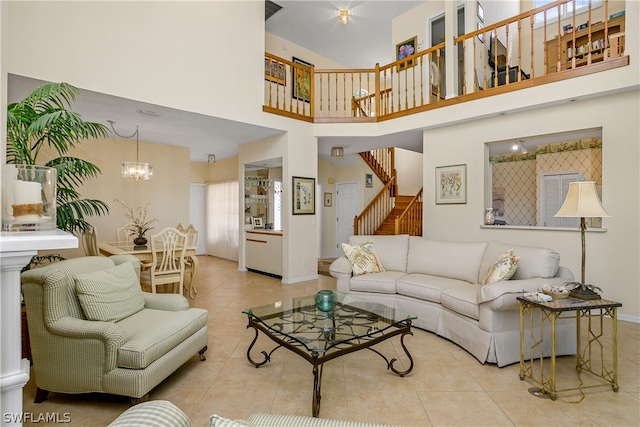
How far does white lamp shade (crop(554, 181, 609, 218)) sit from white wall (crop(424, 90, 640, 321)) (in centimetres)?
184

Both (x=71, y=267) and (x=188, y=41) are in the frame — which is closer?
(x=71, y=267)

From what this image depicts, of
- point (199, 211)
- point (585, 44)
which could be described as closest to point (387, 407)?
point (585, 44)

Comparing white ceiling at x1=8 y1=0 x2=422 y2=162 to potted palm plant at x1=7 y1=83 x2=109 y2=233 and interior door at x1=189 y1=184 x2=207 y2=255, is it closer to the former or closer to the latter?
interior door at x1=189 y1=184 x2=207 y2=255

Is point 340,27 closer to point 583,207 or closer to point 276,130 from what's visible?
point 276,130

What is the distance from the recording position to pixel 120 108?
415cm

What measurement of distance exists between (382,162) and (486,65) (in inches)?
154

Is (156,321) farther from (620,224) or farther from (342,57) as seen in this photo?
(342,57)

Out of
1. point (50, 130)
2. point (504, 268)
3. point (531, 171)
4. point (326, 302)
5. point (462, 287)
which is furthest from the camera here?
point (531, 171)

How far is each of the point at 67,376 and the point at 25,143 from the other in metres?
1.54

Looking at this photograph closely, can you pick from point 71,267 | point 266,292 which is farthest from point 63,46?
point 266,292

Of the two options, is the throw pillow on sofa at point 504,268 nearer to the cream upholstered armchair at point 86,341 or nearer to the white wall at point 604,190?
the white wall at point 604,190

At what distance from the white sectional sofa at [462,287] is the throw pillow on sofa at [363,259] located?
0.07 metres

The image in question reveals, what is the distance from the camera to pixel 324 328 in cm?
230

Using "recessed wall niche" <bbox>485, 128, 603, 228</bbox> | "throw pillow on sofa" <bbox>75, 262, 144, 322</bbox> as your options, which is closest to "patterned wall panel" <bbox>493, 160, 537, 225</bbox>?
"recessed wall niche" <bbox>485, 128, 603, 228</bbox>
